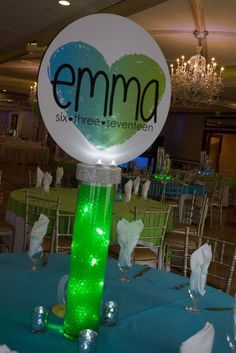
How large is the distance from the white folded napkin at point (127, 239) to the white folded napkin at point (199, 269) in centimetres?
33

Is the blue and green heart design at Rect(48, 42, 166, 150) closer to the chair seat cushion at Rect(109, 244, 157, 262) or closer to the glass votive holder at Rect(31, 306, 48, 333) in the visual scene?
the glass votive holder at Rect(31, 306, 48, 333)

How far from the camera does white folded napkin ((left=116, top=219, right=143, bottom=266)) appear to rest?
201cm

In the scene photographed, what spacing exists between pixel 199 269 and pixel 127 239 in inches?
15.5

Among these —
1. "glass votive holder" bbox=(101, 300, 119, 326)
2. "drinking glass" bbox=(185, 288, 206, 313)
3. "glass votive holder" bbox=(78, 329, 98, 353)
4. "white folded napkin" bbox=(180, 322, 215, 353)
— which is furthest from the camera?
"drinking glass" bbox=(185, 288, 206, 313)

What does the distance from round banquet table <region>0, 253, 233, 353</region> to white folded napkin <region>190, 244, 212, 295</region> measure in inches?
3.9

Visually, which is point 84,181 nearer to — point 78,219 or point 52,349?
point 78,219

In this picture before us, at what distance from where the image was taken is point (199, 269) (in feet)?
5.95

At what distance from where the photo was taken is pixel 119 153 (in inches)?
57.4

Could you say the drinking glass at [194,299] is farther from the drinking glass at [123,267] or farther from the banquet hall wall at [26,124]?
the banquet hall wall at [26,124]

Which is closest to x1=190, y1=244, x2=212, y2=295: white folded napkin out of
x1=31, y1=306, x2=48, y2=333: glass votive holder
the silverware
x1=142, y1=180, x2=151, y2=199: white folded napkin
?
the silverware

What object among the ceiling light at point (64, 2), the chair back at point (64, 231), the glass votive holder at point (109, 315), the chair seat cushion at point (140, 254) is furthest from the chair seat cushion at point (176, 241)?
the ceiling light at point (64, 2)

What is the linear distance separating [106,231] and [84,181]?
0.18 meters

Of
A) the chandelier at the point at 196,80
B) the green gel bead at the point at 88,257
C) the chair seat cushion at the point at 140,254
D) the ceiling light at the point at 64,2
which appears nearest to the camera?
the green gel bead at the point at 88,257

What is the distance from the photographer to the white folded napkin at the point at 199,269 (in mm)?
1788
